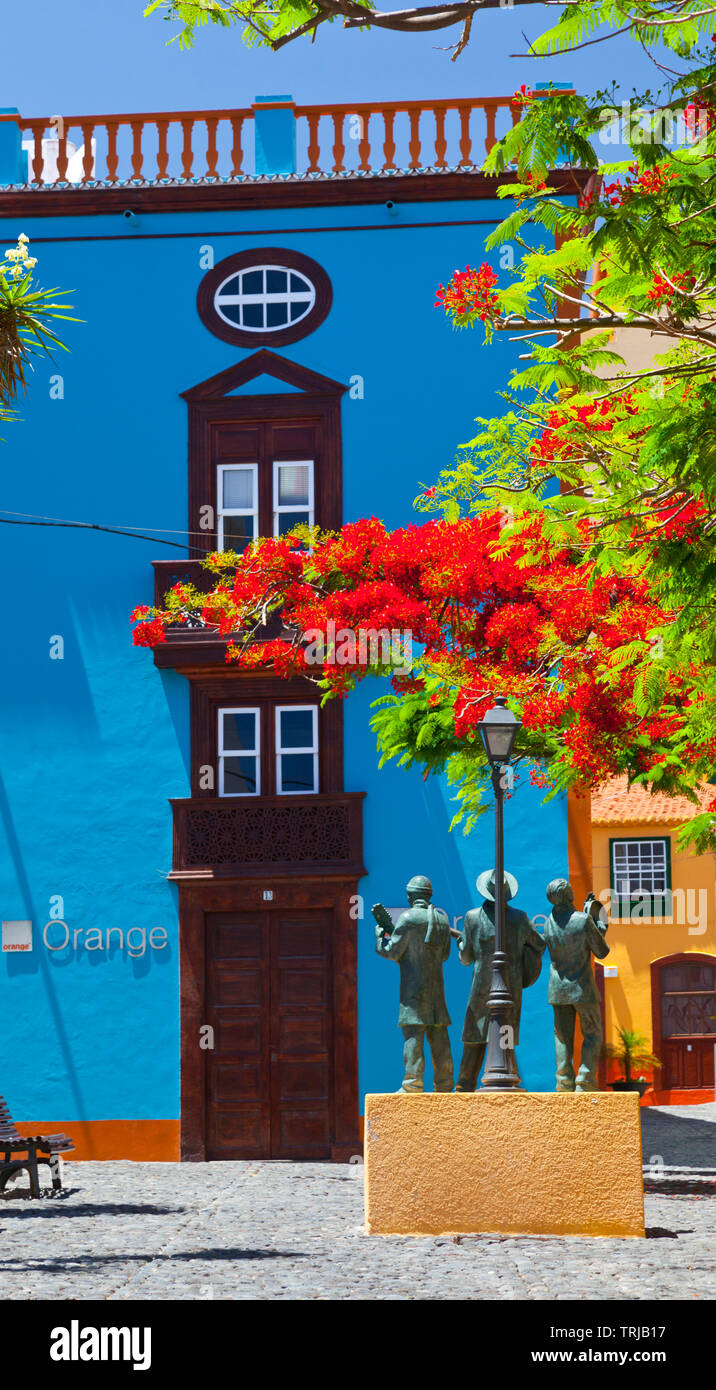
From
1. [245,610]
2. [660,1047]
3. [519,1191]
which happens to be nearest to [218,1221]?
[519,1191]

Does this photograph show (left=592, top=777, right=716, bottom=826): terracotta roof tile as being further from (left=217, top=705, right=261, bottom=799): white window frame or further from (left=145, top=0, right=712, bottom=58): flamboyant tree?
(left=145, top=0, right=712, bottom=58): flamboyant tree

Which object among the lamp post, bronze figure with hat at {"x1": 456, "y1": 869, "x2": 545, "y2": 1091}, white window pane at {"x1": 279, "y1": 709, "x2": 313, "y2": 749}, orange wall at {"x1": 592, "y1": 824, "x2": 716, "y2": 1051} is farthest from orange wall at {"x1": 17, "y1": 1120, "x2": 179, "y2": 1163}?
orange wall at {"x1": 592, "y1": 824, "x2": 716, "y2": 1051}

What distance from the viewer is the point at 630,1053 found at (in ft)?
103

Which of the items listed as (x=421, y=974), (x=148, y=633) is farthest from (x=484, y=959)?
(x=148, y=633)

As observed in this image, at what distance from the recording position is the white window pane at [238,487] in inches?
768

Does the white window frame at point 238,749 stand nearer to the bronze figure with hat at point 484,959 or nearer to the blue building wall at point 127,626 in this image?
the blue building wall at point 127,626

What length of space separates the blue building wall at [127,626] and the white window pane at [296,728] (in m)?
0.47

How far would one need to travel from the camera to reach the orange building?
32938mm

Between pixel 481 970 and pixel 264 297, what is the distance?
9.01 metres

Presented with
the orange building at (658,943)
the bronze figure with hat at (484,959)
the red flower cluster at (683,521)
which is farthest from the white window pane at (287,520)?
the orange building at (658,943)

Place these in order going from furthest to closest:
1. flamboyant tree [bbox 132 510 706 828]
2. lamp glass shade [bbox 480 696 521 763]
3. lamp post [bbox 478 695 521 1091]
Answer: flamboyant tree [bbox 132 510 706 828], lamp glass shade [bbox 480 696 521 763], lamp post [bbox 478 695 521 1091]

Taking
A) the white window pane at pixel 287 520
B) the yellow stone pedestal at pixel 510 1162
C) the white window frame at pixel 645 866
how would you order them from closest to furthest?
the yellow stone pedestal at pixel 510 1162, the white window pane at pixel 287 520, the white window frame at pixel 645 866

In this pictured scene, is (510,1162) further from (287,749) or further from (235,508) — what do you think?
(235,508)

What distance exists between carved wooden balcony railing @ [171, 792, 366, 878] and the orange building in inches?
583
